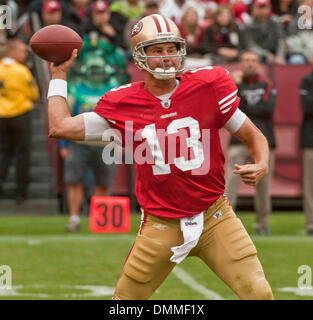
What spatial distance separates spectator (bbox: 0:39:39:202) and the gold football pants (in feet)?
22.6

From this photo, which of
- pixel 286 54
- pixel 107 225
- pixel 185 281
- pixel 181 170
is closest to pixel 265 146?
pixel 181 170

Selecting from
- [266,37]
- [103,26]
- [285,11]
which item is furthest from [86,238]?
[285,11]

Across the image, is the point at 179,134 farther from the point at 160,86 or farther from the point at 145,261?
the point at 145,261

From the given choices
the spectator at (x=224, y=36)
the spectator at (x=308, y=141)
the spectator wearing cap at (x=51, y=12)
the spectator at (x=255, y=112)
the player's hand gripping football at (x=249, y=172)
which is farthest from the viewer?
the spectator at (x=224, y=36)

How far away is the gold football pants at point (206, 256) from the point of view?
12.9ft

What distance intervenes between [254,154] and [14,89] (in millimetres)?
7082

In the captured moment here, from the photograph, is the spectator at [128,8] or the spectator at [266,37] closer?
the spectator at [266,37]

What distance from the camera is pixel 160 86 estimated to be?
406cm

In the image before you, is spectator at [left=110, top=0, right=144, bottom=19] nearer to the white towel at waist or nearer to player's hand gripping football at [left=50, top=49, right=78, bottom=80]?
player's hand gripping football at [left=50, top=49, right=78, bottom=80]

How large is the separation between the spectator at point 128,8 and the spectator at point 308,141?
13.7 feet

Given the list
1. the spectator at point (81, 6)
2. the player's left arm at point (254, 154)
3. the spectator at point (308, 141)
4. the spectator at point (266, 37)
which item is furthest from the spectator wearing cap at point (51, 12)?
the player's left arm at point (254, 154)

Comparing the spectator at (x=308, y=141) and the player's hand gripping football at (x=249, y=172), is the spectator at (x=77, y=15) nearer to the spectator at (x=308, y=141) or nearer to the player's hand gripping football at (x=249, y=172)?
the spectator at (x=308, y=141)

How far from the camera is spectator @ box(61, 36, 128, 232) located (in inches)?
364
